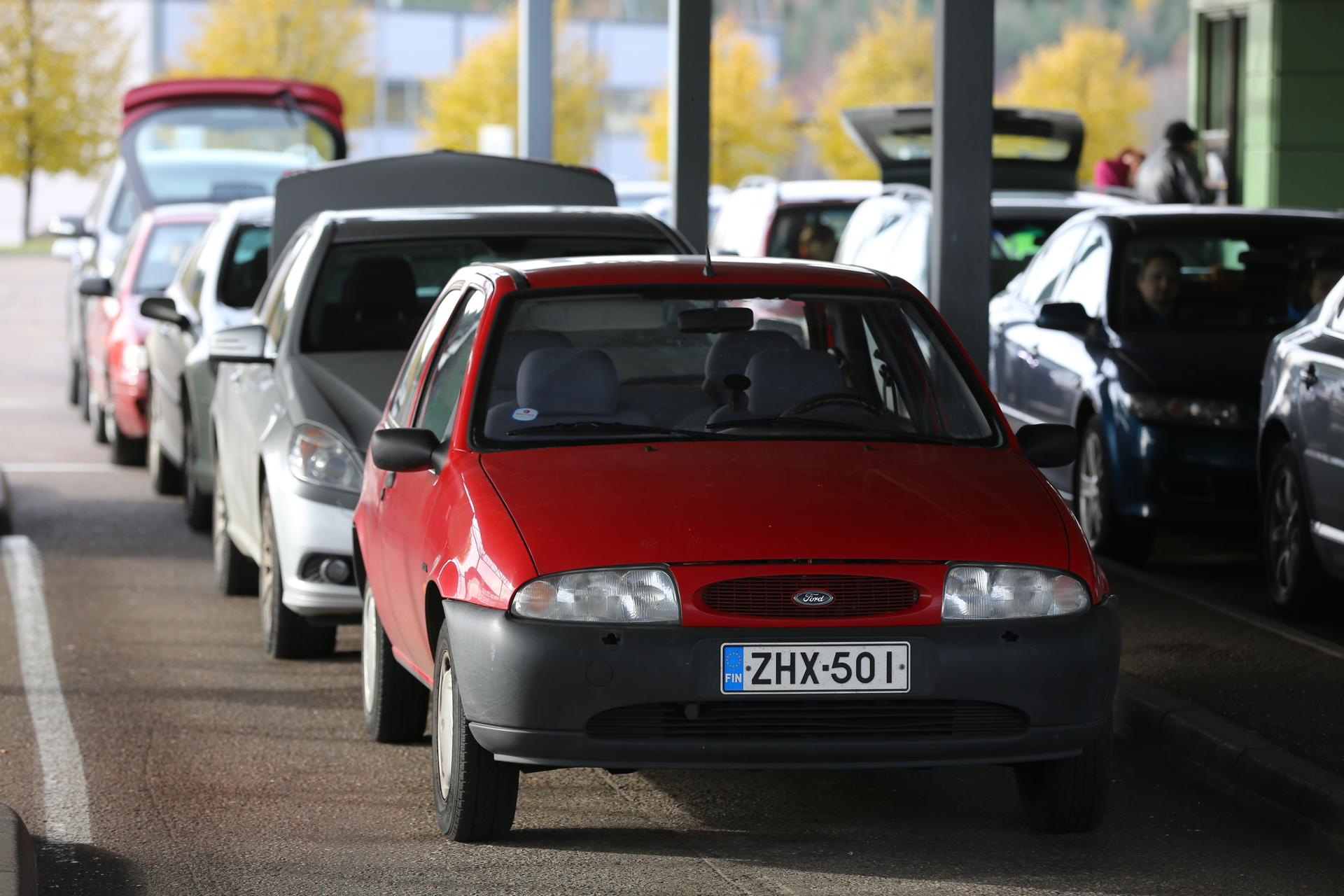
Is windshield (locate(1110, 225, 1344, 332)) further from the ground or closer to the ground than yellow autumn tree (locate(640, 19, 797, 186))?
closer to the ground

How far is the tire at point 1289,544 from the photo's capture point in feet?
30.9

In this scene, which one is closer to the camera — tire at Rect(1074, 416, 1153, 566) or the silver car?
Result: tire at Rect(1074, 416, 1153, 566)

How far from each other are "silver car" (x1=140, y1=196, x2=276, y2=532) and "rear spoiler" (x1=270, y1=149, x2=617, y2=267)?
18.1 inches

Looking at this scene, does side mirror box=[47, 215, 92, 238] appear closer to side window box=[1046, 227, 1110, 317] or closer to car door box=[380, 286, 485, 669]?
side window box=[1046, 227, 1110, 317]

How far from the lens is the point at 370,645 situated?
7496 mm

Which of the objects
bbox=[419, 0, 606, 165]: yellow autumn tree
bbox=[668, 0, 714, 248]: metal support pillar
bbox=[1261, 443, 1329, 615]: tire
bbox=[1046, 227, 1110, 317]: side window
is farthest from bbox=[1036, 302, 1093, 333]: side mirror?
bbox=[419, 0, 606, 165]: yellow autumn tree

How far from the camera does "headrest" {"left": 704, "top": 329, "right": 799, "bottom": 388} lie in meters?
6.86

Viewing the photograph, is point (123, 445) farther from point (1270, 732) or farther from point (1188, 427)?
point (1270, 732)

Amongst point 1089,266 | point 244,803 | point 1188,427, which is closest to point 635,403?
point 244,803

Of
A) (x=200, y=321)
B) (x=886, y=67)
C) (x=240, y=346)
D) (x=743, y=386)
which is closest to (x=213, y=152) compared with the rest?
(x=200, y=321)

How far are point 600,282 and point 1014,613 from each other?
66.2 inches

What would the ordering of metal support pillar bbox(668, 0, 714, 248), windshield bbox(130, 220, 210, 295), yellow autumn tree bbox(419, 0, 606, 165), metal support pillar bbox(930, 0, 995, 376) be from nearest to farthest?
metal support pillar bbox(930, 0, 995, 376) → metal support pillar bbox(668, 0, 714, 248) → windshield bbox(130, 220, 210, 295) → yellow autumn tree bbox(419, 0, 606, 165)

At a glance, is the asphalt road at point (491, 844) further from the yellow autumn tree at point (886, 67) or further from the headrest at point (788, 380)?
the yellow autumn tree at point (886, 67)

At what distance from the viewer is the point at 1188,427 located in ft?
35.2
